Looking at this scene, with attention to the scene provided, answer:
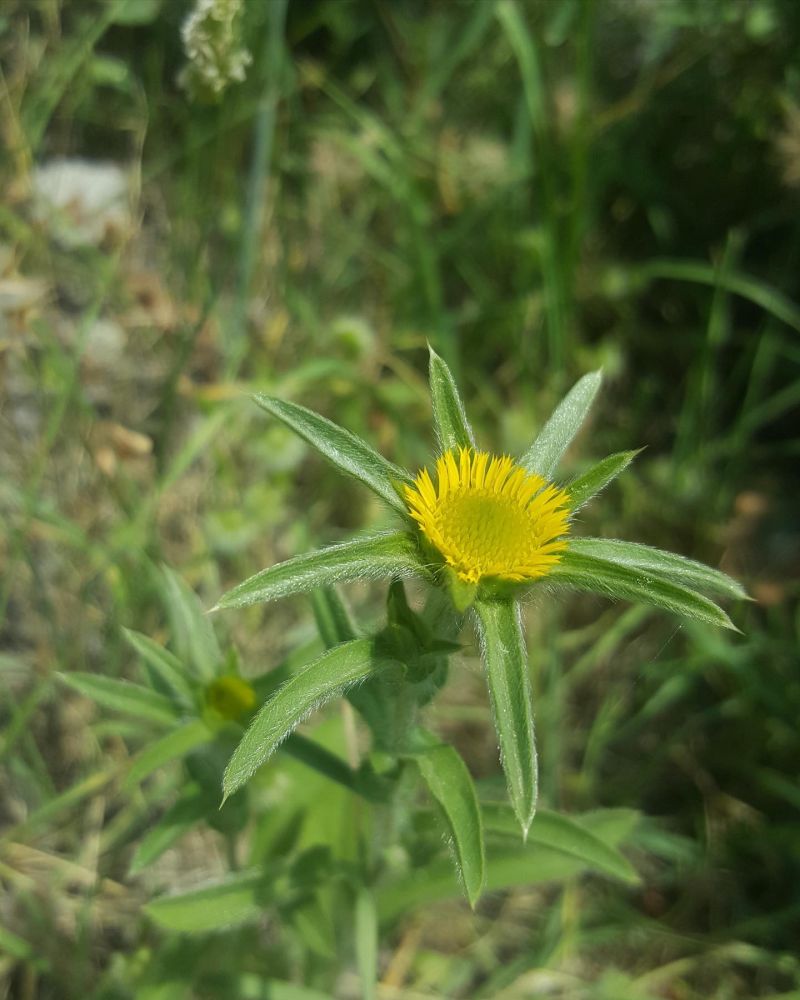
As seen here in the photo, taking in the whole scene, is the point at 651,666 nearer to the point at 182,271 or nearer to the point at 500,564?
the point at 500,564

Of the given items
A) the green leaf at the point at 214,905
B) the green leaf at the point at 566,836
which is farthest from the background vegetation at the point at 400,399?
the green leaf at the point at 566,836

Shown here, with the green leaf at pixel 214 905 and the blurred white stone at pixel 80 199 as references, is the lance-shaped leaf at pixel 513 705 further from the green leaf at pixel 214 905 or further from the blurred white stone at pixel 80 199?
the blurred white stone at pixel 80 199

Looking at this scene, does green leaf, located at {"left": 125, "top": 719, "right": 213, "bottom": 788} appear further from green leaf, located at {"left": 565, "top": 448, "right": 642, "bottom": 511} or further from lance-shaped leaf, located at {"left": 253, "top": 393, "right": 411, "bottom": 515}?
green leaf, located at {"left": 565, "top": 448, "right": 642, "bottom": 511}

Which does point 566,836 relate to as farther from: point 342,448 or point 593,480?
point 342,448

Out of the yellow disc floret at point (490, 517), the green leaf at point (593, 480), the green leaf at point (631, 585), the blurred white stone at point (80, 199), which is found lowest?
the green leaf at point (631, 585)

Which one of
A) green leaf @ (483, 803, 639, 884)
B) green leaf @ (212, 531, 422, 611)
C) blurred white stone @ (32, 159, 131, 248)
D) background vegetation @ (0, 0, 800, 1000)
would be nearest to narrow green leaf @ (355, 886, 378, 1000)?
background vegetation @ (0, 0, 800, 1000)

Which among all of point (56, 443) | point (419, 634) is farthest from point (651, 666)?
point (56, 443)

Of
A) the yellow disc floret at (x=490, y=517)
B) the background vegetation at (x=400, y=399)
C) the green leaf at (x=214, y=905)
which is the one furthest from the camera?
the background vegetation at (x=400, y=399)

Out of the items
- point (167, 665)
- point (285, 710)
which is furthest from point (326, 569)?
point (167, 665)
